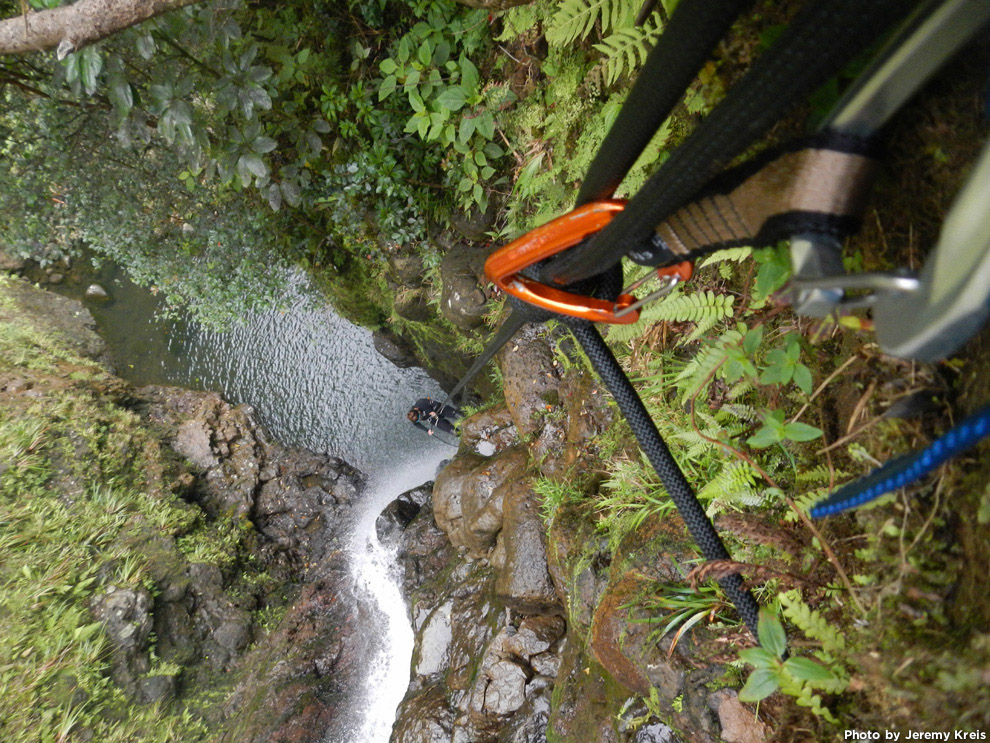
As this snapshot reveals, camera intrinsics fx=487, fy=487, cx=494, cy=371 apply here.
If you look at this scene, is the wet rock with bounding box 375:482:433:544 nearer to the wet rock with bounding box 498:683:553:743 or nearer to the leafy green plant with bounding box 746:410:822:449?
the wet rock with bounding box 498:683:553:743

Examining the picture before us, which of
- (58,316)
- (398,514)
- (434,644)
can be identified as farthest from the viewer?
(58,316)

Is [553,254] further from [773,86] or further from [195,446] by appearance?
[195,446]

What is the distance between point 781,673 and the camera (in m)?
1.25

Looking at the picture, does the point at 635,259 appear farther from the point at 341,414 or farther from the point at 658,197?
the point at 341,414

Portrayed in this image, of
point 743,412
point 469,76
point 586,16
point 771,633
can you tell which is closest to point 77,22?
point 469,76

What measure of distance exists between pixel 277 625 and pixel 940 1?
25.2 feet

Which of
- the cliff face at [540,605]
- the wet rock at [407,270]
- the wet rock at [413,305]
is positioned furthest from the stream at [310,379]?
the wet rock at [407,270]

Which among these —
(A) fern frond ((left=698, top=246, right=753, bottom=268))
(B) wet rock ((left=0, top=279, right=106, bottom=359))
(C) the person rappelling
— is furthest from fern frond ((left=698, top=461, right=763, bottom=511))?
(B) wet rock ((left=0, top=279, right=106, bottom=359))

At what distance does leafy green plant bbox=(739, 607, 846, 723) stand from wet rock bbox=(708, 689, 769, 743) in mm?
390

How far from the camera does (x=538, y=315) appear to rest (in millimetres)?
1299

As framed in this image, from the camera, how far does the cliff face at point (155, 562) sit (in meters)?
5.13

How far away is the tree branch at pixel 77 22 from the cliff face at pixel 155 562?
5744 mm

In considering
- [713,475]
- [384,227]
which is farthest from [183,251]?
[713,475]

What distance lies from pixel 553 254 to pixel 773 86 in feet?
1.97
